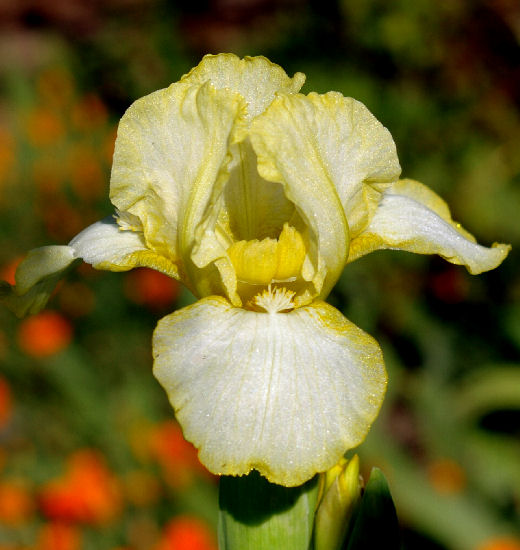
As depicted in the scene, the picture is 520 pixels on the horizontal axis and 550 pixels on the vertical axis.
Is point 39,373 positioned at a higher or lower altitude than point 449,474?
lower

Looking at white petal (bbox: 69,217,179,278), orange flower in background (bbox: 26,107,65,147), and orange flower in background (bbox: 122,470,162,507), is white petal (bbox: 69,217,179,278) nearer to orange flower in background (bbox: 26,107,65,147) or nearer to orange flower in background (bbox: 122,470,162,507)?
orange flower in background (bbox: 122,470,162,507)

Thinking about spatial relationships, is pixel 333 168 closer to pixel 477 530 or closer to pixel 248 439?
pixel 248 439

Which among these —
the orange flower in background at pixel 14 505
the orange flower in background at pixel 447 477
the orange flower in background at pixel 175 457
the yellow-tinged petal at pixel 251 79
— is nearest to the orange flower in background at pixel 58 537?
the orange flower in background at pixel 14 505

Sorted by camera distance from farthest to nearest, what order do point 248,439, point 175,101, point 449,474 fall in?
point 449,474
point 175,101
point 248,439

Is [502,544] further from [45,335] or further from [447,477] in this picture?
[45,335]

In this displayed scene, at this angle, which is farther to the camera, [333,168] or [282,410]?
[333,168]

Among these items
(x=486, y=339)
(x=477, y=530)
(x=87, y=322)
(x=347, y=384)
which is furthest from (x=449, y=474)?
(x=347, y=384)

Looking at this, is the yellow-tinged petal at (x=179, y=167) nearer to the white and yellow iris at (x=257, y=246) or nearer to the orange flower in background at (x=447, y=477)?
the white and yellow iris at (x=257, y=246)

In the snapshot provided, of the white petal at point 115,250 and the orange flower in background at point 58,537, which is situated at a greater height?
the white petal at point 115,250
